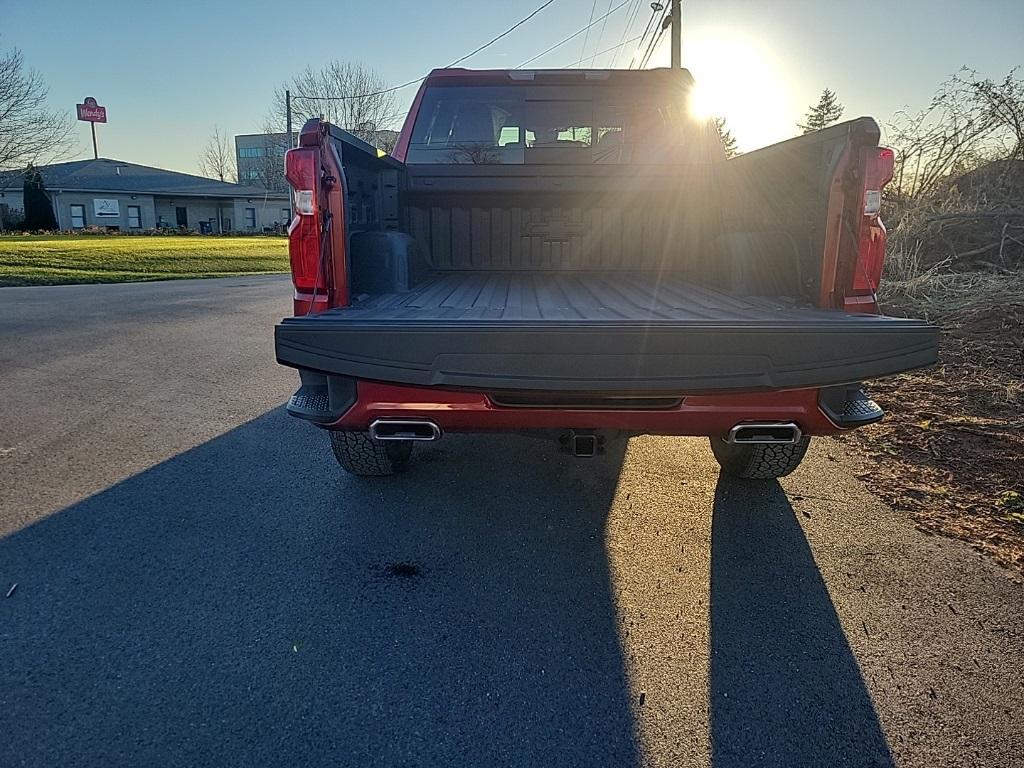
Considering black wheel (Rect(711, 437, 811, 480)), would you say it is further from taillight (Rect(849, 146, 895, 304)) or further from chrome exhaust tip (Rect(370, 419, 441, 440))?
chrome exhaust tip (Rect(370, 419, 441, 440))

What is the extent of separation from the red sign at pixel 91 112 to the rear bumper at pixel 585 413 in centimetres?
7454

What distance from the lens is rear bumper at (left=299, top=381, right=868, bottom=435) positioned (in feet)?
7.97

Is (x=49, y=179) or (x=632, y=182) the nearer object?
(x=632, y=182)

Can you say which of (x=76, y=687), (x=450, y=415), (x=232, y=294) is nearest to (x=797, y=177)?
(x=450, y=415)

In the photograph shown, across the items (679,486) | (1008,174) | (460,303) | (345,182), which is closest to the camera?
(345,182)

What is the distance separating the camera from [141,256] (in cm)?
2175

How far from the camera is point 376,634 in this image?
2295 mm

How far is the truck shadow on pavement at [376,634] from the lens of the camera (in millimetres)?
1828

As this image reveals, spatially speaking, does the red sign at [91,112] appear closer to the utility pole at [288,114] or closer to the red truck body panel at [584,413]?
the utility pole at [288,114]

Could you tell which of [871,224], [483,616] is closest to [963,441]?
[871,224]

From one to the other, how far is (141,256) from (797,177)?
23.2 meters

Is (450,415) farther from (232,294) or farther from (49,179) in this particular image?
(49,179)

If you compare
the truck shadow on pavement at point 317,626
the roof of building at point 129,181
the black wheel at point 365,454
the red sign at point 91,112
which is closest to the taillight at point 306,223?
the black wheel at point 365,454

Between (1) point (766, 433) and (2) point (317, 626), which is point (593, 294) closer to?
(1) point (766, 433)
